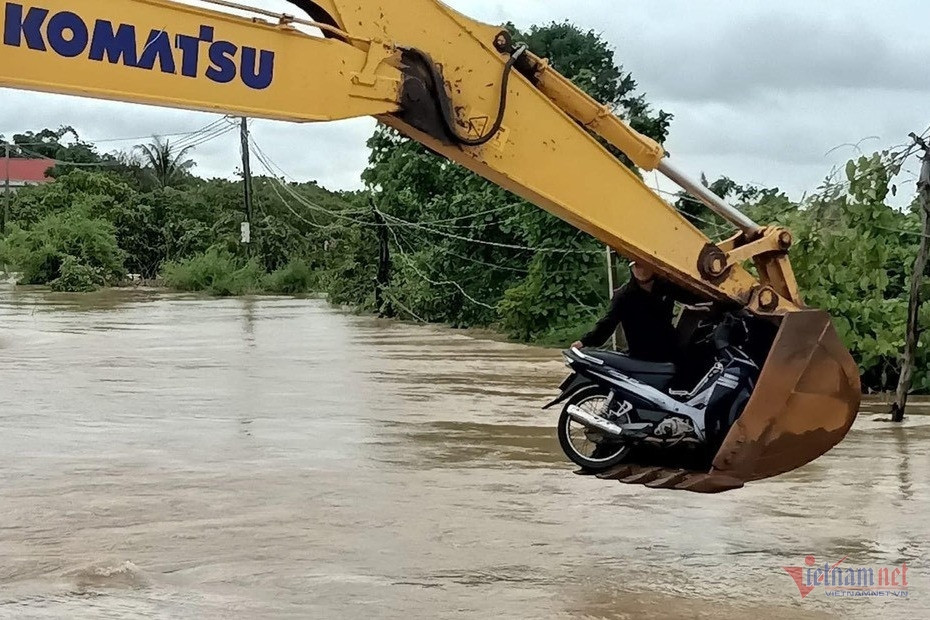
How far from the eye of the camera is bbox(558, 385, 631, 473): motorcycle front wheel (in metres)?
6.80

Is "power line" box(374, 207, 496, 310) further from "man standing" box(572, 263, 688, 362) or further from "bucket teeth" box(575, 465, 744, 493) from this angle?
"bucket teeth" box(575, 465, 744, 493)

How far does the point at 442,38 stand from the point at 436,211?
77.2 ft

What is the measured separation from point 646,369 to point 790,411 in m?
0.88

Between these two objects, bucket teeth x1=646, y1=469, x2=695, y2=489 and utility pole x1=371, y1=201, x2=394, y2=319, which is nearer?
bucket teeth x1=646, y1=469, x2=695, y2=489

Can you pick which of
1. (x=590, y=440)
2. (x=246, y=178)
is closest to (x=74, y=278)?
(x=246, y=178)

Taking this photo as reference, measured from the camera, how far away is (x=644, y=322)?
6898 millimetres

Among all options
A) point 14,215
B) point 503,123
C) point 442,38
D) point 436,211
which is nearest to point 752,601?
point 503,123

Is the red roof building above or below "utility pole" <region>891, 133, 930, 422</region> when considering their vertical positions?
above

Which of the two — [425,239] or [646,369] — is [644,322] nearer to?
[646,369]

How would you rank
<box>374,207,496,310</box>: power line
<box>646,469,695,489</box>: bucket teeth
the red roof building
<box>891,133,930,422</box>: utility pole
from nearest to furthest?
1. <box>646,469,695,489</box>: bucket teeth
2. <box>891,133,930,422</box>: utility pole
3. <box>374,207,496,310</box>: power line
4. the red roof building

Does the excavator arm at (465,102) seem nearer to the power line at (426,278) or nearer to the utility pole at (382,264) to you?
the power line at (426,278)

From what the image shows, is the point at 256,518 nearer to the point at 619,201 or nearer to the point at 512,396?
the point at 619,201

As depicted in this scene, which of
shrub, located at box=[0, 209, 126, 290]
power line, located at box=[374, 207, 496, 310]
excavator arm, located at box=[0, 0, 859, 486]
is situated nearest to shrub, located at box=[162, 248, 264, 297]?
shrub, located at box=[0, 209, 126, 290]

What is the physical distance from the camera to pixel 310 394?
15.4m
